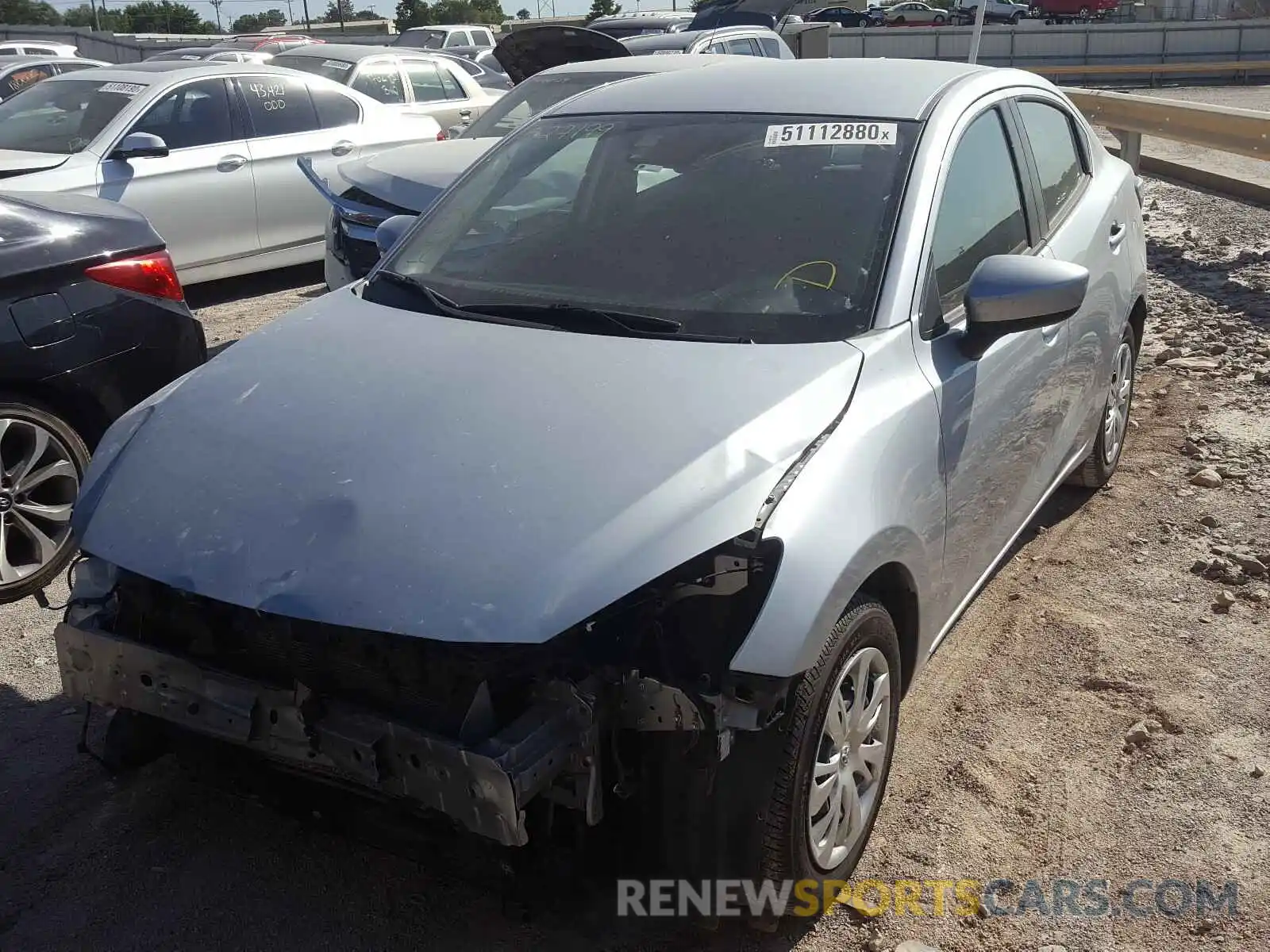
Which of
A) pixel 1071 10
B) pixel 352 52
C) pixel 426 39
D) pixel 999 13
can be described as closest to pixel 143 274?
pixel 352 52

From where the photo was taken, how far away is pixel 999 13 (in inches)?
1827

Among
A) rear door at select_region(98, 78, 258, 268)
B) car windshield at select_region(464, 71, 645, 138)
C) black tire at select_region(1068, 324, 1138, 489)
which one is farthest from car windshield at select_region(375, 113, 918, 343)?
rear door at select_region(98, 78, 258, 268)

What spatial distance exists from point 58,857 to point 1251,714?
332cm

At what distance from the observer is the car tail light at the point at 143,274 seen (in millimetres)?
4586

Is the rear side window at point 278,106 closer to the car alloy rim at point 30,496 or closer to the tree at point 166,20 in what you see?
A: the car alloy rim at point 30,496

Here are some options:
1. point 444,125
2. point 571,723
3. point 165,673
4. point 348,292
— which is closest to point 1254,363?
point 348,292

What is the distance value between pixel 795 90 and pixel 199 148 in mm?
5885

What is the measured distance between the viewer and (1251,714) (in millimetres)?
3605

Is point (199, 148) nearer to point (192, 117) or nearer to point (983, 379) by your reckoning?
point (192, 117)

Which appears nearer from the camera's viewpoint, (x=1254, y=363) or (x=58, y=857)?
(x=58, y=857)

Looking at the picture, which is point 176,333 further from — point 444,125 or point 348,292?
point 444,125

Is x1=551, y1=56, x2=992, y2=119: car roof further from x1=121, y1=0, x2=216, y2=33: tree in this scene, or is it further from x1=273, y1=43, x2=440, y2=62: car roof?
x1=121, y1=0, x2=216, y2=33: tree

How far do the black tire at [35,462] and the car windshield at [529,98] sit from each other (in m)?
4.46

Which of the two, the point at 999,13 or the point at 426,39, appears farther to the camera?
the point at 999,13
